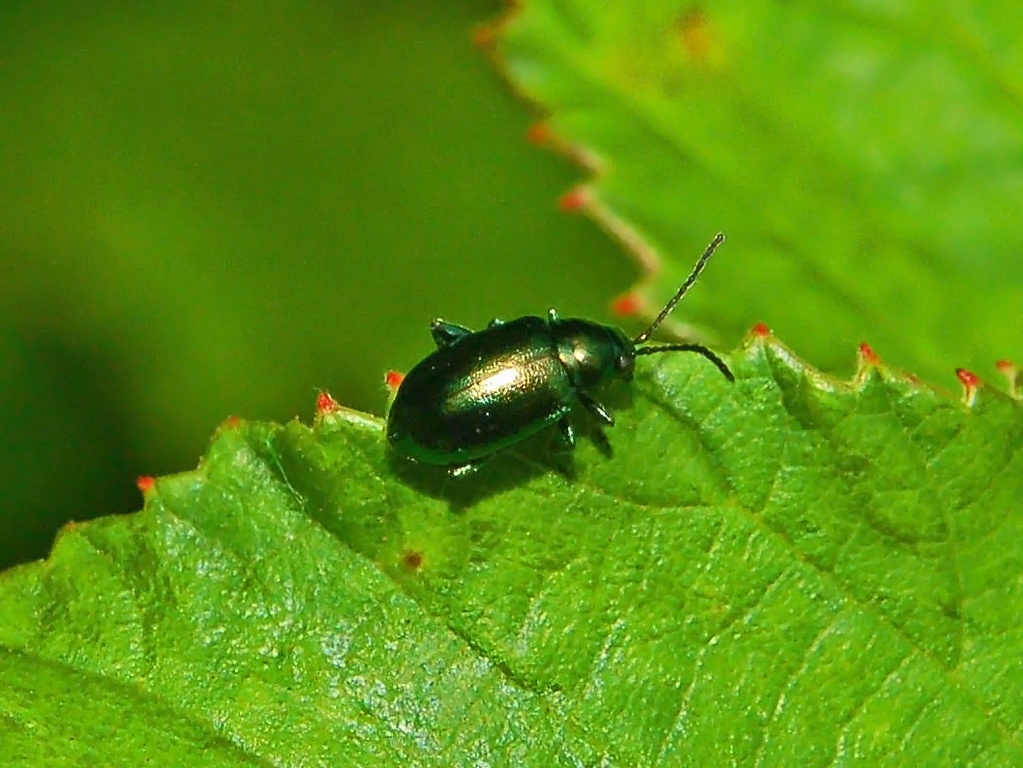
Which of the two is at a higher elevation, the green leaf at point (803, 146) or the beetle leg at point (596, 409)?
the green leaf at point (803, 146)

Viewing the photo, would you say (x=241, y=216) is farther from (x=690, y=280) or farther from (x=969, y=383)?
(x=969, y=383)

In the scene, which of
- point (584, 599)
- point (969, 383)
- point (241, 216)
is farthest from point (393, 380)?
point (241, 216)

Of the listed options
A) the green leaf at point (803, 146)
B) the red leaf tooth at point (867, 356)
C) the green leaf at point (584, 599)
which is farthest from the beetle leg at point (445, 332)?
the red leaf tooth at point (867, 356)

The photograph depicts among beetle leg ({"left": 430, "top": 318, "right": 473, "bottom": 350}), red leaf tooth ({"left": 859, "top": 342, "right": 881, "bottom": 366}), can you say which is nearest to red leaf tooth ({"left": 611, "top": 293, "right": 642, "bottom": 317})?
beetle leg ({"left": 430, "top": 318, "right": 473, "bottom": 350})

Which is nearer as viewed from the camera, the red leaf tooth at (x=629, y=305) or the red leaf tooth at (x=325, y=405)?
the red leaf tooth at (x=325, y=405)

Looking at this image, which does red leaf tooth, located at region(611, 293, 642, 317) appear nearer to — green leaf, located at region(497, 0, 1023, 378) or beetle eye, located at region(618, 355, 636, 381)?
green leaf, located at region(497, 0, 1023, 378)

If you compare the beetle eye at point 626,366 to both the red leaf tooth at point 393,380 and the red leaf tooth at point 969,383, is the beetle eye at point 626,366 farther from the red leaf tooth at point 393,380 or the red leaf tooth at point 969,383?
the red leaf tooth at point 969,383

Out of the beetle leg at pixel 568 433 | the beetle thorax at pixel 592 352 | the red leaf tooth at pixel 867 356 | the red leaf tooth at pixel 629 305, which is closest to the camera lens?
Answer: the red leaf tooth at pixel 867 356
